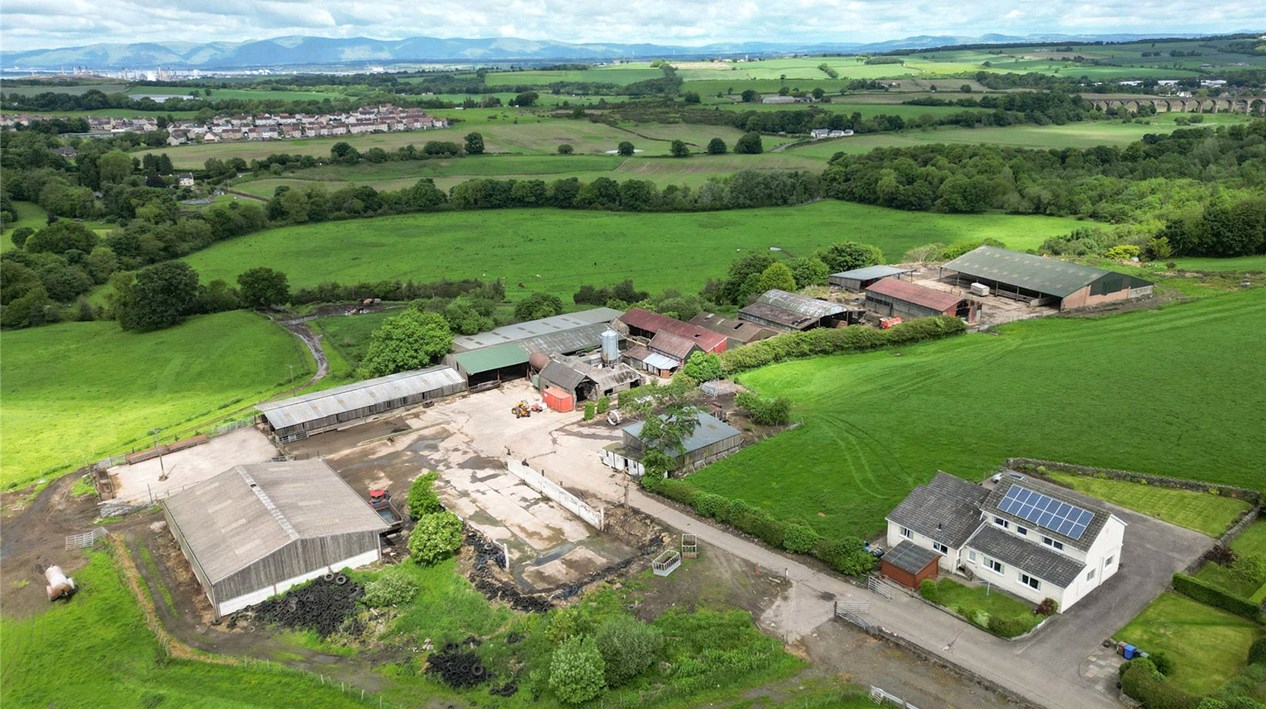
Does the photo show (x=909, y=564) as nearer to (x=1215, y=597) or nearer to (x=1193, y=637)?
(x=1193, y=637)

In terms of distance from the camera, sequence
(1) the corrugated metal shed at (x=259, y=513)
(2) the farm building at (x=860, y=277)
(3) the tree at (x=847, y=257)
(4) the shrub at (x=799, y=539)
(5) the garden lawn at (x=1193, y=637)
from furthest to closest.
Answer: (3) the tree at (x=847, y=257) → (2) the farm building at (x=860, y=277) → (4) the shrub at (x=799, y=539) → (1) the corrugated metal shed at (x=259, y=513) → (5) the garden lawn at (x=1193, y=637)

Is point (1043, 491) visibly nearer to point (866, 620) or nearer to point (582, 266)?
point (866, 620)

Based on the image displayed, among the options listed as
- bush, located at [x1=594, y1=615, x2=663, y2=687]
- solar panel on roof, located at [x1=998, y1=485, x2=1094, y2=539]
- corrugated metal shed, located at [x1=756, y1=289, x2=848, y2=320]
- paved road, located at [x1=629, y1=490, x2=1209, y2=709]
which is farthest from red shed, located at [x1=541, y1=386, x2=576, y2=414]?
solar panel on roof, located at [x1=998, y1=485, x2=1094, y2=539]

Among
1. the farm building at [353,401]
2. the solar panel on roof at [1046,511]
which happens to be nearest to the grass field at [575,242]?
the farm building at [353,401]

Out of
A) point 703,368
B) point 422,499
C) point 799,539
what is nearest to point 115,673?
point 422,499

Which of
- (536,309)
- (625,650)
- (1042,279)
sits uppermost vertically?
(1042,279)

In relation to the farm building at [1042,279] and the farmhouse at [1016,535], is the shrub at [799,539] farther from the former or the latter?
the farm building at [1042,279]

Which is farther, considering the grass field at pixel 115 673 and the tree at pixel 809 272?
the tree at pixel 809 272
